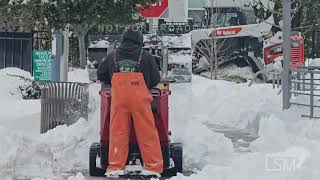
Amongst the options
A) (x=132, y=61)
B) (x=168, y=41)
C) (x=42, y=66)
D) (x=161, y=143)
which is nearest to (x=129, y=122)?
(x=161, y=143)

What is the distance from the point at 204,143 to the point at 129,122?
185cm

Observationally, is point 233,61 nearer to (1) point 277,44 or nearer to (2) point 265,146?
(1) point 277,44

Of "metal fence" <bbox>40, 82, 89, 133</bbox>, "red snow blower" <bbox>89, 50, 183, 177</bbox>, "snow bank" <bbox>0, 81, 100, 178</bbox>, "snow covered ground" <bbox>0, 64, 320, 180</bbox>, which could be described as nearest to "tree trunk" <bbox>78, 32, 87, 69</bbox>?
"snow covered ground" <bbox>0, 64, 320, 180</bbox>

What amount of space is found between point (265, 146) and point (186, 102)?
6187mm

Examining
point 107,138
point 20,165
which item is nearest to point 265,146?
point 107,138

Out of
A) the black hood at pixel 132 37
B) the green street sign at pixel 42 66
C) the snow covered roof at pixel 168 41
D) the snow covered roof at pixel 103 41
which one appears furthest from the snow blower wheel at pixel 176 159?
the green street sign at pixel 42 66

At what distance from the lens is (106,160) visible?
8094 millimetres

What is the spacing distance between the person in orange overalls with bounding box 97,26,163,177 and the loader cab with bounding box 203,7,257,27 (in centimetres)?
1763

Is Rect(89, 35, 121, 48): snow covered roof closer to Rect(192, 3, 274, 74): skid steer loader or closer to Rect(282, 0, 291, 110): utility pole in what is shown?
Rect(282, 0, 291, 110): utility pole

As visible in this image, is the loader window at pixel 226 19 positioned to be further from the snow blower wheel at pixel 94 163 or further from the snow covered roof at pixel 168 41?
the snow blower wheel at pixel 94 163

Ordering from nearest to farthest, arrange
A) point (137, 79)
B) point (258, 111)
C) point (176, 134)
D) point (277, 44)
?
point (137, 79)
point (176, 134)
point (258, 111)
point (277, 44)

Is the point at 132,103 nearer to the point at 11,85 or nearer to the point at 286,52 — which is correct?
the point at 286,52

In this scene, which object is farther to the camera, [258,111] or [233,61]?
[233,61]

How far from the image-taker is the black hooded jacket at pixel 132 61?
25.5ft
